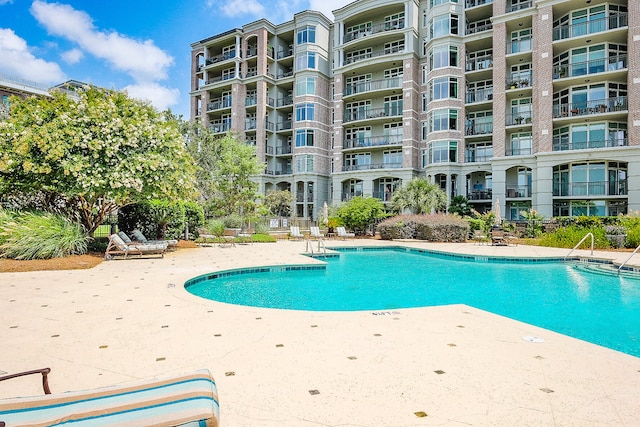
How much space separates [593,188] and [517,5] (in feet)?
45.4

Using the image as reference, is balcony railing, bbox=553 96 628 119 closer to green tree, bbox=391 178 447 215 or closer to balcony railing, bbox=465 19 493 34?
balcony railing, bbox=465 19 493 34

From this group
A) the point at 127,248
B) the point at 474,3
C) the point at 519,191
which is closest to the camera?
the point at 127,248

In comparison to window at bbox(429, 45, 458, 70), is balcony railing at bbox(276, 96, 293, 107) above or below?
below

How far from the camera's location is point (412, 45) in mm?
30500

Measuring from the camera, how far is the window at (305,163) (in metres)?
33.9

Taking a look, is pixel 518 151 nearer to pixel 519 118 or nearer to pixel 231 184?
pixel 519 118

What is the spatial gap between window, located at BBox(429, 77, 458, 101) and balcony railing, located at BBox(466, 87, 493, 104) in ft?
3.69

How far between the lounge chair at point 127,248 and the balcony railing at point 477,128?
23724 mm

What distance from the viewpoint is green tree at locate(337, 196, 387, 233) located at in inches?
949

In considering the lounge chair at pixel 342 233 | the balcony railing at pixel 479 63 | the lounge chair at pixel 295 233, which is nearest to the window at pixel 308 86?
the balcony railing at pixel 479 63

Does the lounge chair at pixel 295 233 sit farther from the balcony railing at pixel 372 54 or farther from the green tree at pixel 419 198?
the balcony railing at pixel 372 54

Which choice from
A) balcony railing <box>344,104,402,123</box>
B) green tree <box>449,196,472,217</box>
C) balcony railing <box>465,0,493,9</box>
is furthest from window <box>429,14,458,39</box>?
green tree <box>449,196,472,217</box>

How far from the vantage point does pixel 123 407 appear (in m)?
2.02

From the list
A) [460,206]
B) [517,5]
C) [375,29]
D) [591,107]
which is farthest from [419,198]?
[375,29]
